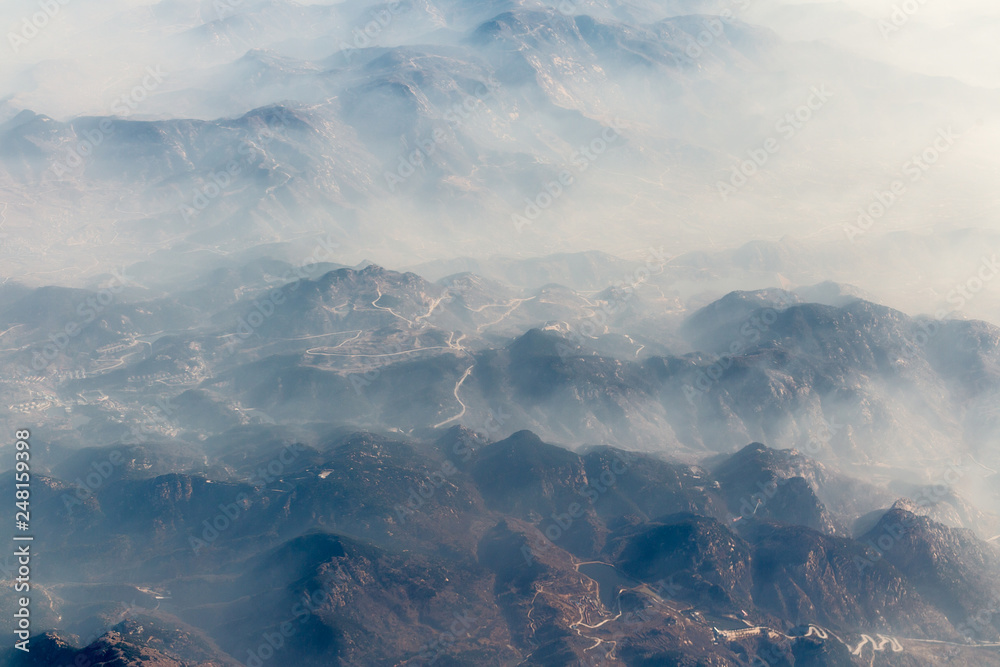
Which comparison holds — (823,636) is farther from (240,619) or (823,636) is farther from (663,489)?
(240,619)

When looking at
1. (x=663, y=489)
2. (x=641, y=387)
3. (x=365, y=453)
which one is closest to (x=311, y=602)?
(x=365, y=453)

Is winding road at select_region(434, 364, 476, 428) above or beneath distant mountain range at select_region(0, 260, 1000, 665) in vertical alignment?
beneath

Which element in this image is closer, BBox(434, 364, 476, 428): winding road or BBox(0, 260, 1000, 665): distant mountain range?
BBox(0, 260, 1000, 665): distant mountain range

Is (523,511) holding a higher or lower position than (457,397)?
higher

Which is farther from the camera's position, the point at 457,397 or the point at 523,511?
the point at 457,397

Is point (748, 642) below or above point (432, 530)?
above

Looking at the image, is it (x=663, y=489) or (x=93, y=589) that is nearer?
(x=93, y=589)

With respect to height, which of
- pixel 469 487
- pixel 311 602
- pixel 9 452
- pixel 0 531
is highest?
pixel 311 602

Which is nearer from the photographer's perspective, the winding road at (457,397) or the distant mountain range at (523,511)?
the distant mountain range at (523,511)

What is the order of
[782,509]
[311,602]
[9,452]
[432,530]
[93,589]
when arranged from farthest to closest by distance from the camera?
[9,452]
[782,509]
[432,530]
[93,589]
[311,602]

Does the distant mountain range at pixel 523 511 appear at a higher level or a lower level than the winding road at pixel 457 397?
higher

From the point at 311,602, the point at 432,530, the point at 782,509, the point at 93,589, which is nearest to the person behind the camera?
the point at 311,602
